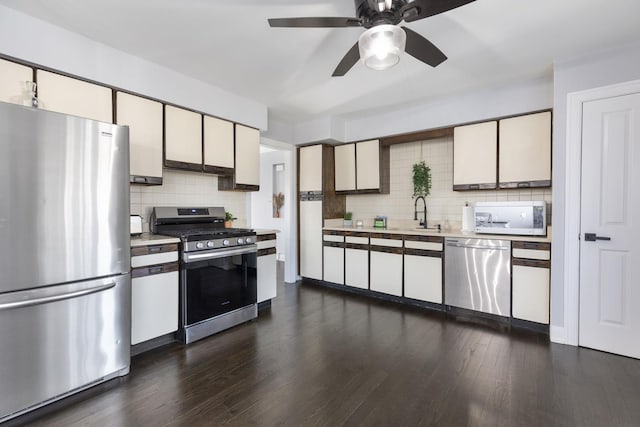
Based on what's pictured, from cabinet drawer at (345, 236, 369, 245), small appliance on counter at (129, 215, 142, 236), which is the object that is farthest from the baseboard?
small appliance on counter at (129, 215, 142, 236)

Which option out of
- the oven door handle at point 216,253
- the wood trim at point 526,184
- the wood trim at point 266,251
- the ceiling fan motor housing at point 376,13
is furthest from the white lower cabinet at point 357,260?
the ceiling fan motor housing at point 376,13

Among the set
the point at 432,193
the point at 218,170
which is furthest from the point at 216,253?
the point at 432,193

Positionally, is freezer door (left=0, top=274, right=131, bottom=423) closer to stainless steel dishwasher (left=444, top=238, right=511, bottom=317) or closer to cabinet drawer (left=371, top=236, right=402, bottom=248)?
cabinet drawer (left=371, top=236, right=402, bottom=248)

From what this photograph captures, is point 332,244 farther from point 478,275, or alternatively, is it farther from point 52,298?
point 52,298

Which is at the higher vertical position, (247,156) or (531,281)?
(247,156)

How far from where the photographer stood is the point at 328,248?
15.4 ft

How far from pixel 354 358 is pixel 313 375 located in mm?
409

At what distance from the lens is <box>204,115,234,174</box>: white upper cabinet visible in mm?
3432

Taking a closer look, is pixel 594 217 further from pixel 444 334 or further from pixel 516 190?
pixel 444 334

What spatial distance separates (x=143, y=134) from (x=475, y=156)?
11.6ft

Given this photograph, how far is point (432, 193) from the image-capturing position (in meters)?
4.32

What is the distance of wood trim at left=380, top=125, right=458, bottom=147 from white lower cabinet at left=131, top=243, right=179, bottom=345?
3160mm

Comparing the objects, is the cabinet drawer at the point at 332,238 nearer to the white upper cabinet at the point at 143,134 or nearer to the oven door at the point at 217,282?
the oven door at the point at 217,282

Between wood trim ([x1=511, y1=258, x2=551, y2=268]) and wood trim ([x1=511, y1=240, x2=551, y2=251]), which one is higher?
wood trim ([x1=511, y1=240, x2=551, y2=251])
